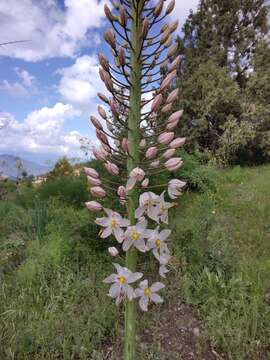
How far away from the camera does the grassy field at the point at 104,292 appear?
10.7 feet

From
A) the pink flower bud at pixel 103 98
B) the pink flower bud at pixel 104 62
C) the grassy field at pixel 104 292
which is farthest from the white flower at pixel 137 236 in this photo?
the grassy field at pixel 104 292

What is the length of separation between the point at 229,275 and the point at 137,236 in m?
Answer: 2.92

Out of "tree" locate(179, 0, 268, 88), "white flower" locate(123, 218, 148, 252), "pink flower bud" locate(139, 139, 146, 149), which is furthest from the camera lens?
"tree" locate(179, 0, 268, 88)

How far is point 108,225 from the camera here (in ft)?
5.18

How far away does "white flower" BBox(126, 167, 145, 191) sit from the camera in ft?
4.98

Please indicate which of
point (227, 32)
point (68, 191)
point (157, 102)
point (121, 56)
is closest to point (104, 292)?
point (157, 102)

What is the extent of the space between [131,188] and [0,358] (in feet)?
7.89

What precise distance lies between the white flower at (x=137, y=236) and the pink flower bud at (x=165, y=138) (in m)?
0.41

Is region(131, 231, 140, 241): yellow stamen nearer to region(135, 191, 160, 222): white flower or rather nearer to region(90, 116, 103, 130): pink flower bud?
region(135, 191, 160, 222): white flower

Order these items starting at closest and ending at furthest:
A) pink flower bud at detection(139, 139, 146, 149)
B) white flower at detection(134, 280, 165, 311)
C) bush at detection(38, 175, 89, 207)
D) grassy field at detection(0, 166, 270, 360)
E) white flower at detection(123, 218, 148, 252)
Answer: white flower at detection(123, 218, 148, 252)
white flower at detection(134, 280, 165, 311)
pink flower bud at detection(139, 139, 146, 149)
grassy field at detection(0, 166, 270, 360)
bush at detection(38, 175, 89, 207)

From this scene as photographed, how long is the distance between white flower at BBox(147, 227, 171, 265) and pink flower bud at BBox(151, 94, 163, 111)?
576mm

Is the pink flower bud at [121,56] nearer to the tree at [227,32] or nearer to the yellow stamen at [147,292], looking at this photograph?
the yellow stamen at [147,292]

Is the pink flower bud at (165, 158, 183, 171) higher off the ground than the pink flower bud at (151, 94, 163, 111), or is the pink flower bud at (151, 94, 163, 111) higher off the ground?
the pink flower bud at (151, 94, 163, 111)

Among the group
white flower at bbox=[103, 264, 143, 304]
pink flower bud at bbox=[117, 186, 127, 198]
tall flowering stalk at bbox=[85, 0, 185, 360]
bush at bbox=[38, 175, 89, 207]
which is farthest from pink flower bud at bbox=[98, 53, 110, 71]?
bush at bbox=[38, 175, 89, 207]
